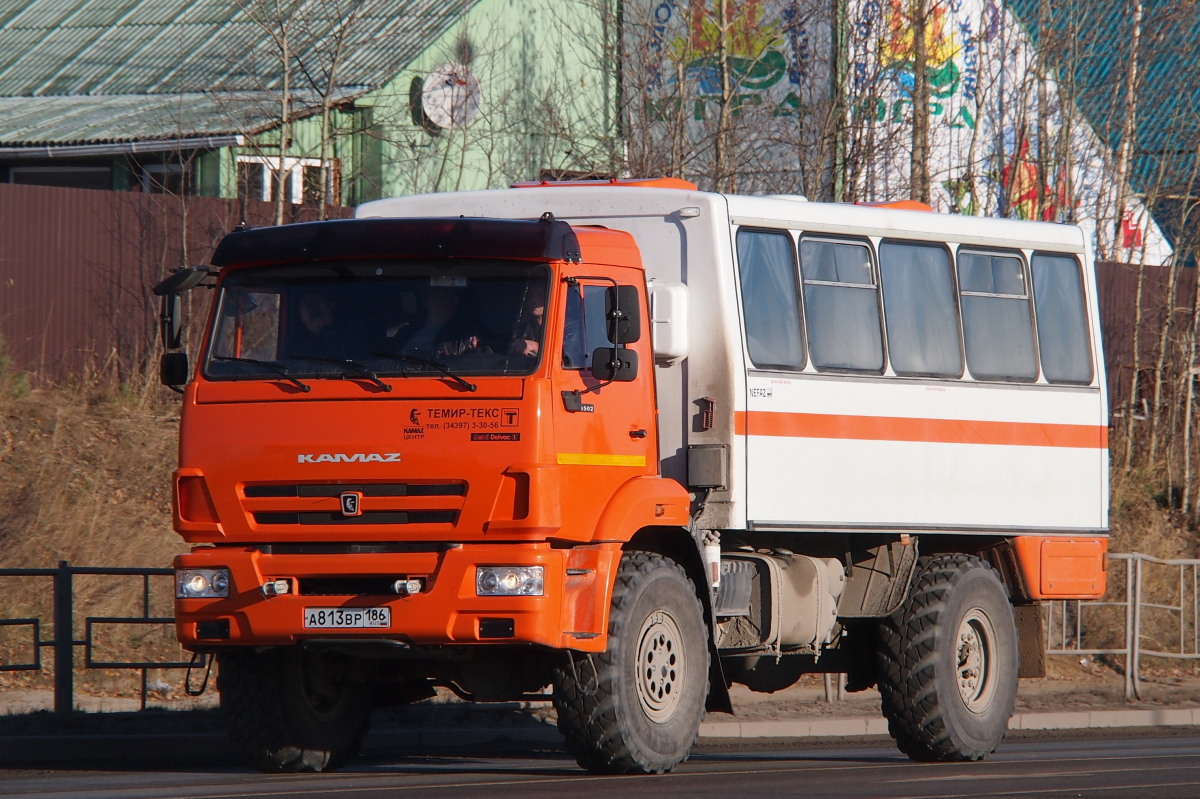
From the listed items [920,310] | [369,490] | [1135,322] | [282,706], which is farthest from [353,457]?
[1135,322]

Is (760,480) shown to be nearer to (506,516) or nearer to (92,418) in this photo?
(506,516)

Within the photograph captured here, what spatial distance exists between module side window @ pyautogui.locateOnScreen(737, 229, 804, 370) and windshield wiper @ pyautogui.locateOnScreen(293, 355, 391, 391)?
2.50 meters

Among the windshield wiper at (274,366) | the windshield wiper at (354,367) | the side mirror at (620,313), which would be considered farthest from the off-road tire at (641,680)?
the windshield wiper at (274,366)

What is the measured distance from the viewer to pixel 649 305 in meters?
10.8

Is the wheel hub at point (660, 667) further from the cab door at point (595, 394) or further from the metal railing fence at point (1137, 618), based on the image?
the metal railing fence at point (1137, 618)

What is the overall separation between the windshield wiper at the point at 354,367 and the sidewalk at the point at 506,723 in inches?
123

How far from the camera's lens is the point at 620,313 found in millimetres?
10133

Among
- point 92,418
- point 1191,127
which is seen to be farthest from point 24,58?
point 1191,127

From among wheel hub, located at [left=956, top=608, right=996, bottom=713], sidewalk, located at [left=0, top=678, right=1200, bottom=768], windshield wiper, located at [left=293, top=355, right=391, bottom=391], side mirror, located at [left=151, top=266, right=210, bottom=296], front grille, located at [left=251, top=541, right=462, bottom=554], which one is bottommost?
sidewalk, located at [left=0, top=678, right=1200, bottom=768]

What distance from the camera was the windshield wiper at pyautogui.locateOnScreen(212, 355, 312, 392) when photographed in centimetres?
1002

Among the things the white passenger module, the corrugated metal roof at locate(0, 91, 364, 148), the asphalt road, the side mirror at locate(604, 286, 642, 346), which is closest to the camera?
the asphalt road

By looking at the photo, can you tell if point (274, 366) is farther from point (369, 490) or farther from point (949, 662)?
point (949, 662)

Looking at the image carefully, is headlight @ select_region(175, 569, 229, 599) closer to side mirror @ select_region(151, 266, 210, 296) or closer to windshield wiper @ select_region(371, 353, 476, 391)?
windshield wiper @ select_region(371, 353, 476, 391)

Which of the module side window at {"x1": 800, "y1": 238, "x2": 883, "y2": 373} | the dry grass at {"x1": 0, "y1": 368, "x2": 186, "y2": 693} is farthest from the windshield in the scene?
the dry grass at {"x1": 0, "y1": 368, "x2": 186, "y2": 693}
